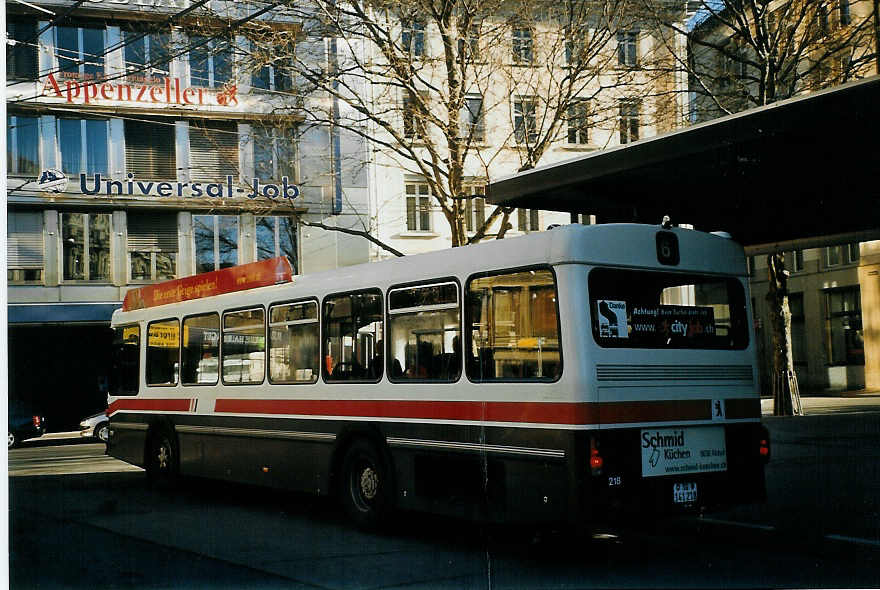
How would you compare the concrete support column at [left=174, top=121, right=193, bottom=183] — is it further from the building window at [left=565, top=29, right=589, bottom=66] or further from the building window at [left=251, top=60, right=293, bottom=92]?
the building window at [left=565, top=29, right=589, bottom=66]

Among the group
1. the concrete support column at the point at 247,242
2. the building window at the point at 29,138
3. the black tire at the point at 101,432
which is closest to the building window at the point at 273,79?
the building window at the point at 29,138

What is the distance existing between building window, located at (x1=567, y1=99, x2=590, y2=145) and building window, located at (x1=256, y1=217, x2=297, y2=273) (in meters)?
8.35

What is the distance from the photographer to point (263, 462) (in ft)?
40.8

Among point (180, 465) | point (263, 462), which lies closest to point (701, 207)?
point (263, 462)

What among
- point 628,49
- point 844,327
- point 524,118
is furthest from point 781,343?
point 844,327

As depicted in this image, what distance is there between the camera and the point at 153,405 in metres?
15.1

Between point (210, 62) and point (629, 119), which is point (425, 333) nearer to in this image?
point (210, 62)

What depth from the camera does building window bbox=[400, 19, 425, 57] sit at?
66.4 ft

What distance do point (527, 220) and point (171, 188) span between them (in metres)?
12.4

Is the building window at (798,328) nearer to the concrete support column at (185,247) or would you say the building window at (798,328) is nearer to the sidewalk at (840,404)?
the sidewalk at (840,404)

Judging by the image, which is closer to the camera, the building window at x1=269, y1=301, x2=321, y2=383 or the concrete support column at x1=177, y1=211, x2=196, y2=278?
the building window at x1=269, y1=301, x2=321, y2=383

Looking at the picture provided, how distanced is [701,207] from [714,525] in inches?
205

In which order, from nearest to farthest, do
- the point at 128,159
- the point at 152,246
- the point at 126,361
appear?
the point at 126,361
the point at 128,159
the point at 152,246

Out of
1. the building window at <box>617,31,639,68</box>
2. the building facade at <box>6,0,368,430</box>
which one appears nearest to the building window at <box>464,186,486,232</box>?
the building facade at <box>6,0,368,430</box>
